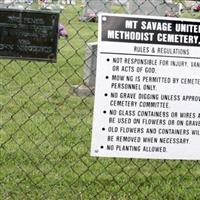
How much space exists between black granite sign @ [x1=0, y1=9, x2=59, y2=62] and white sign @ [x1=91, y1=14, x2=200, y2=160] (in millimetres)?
318

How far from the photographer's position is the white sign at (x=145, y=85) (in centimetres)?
350

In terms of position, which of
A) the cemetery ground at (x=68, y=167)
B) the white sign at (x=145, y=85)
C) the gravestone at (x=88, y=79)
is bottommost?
the cemetery ground at (x=68, y=167)

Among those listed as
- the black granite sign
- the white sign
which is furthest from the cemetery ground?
the white sign

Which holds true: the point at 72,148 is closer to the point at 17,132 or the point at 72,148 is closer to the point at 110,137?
the point at 17,132

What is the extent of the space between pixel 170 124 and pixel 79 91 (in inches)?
183

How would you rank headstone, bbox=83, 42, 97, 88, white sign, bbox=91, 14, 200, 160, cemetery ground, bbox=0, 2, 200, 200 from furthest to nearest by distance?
headstone, bbox=83, 42, 97, 88
cemetery ground, bbox=0, 2, 200, 200
white sign, bbox=91, 14, 200, 160

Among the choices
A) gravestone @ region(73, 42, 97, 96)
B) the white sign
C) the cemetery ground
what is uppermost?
gravestone @ region(73, 42, 97, 96)

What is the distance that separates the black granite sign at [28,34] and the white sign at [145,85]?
0.32 m

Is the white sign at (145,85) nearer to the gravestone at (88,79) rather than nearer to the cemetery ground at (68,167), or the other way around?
the cemetery ground at (68,167)

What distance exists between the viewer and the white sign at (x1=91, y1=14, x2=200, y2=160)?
3498 millimetres

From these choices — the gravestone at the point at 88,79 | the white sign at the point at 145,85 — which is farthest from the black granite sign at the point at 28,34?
the gravestone at the point at 88,79

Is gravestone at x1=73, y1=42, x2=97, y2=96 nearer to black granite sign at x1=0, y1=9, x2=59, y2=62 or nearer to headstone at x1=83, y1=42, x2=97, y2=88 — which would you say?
headstone at x1=83, y1=42, x2=97, y2=88

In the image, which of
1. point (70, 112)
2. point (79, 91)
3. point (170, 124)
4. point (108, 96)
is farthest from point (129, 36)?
point (79, 91)

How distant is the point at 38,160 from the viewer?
17.3 feet
